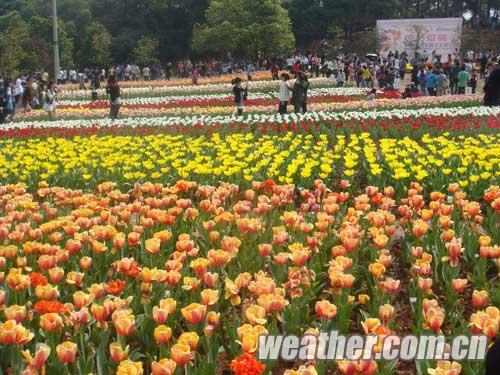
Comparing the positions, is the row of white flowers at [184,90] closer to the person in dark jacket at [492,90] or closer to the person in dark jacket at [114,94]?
the person in dark jacket at [114,94]

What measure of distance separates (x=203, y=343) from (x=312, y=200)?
2.58 metres

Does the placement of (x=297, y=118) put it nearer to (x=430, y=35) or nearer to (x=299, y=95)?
(x=299, y=95)

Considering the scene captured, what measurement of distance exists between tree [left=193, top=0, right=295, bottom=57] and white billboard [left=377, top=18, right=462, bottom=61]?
8.05 metres

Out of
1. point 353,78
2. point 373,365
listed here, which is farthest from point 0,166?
point 353,78

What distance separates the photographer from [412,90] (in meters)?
24.1

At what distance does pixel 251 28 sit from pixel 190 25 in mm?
17858

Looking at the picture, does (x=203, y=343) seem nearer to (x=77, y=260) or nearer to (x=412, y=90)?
(x=77, y=260)

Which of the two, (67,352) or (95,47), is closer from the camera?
(67,352)

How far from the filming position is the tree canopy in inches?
1844

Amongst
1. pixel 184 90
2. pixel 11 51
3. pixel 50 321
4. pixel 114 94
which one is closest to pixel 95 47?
pixel 11 51

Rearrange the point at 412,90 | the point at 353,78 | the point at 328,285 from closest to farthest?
the point at 328,285 → the point at 412,90 → the point at 353,78

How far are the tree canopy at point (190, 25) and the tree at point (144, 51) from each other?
0.38 feet

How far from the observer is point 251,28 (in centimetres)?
4525

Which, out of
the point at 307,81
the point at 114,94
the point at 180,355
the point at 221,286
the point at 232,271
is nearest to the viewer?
the point at 180,355
